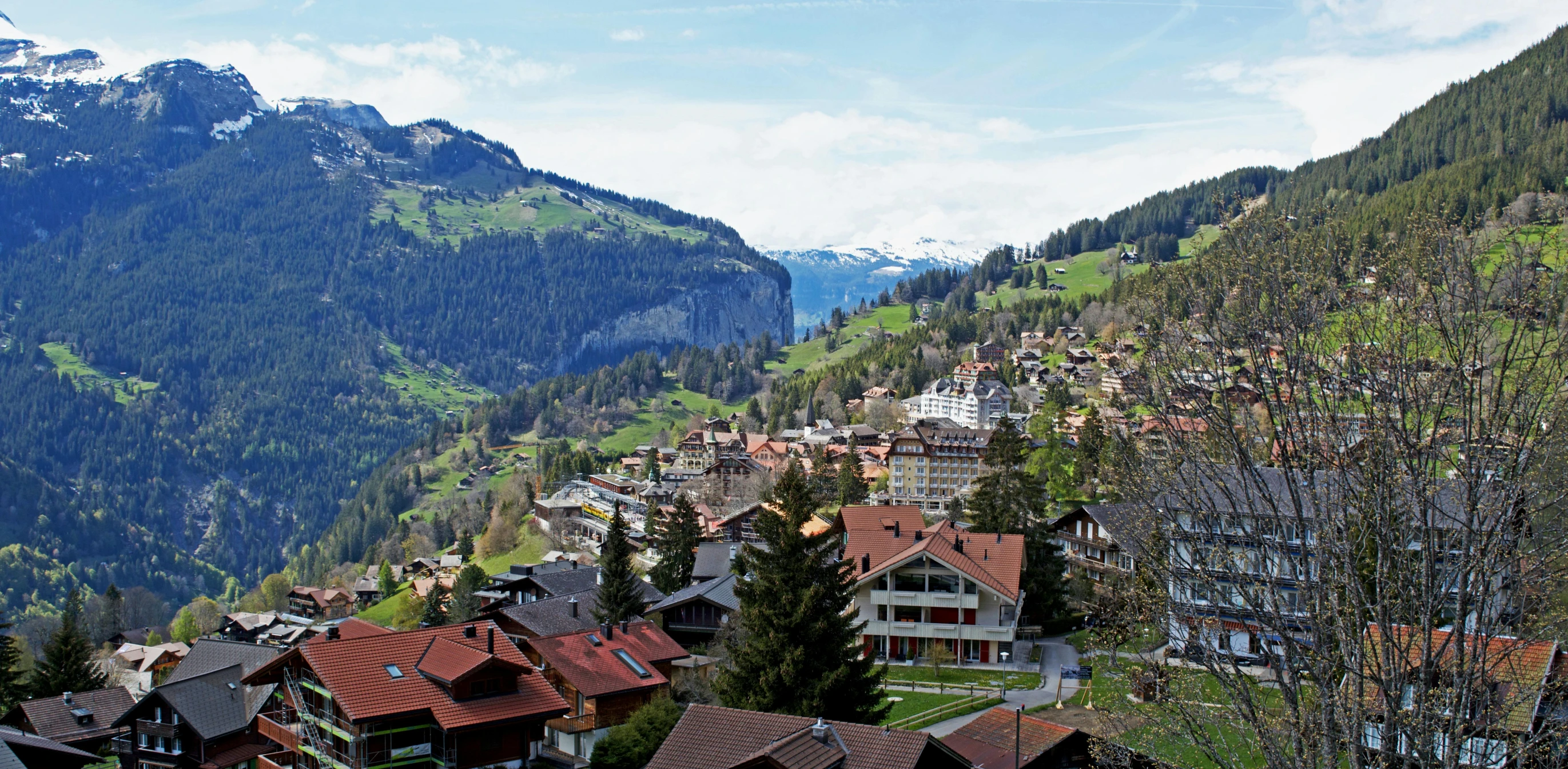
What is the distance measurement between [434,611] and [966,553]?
35.6 meters

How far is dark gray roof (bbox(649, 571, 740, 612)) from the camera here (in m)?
51.5

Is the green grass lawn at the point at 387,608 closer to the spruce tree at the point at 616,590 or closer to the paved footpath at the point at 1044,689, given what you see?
the spruce tree at the point at 616,590

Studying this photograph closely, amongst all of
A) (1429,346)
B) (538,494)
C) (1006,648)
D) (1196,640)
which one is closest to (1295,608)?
(1196,640)

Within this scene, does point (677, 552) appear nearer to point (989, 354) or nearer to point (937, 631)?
point (937, 631)

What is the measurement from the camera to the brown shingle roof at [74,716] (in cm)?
4478

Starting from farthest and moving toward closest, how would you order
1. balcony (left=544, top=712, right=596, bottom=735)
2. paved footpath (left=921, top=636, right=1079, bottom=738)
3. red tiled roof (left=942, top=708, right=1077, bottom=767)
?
balcony (left=544, top=712, right=596, bottom=735) < paved footpath (left=921, top=636, right=1079, bottom=738) < red tiled roof (left=942, top=708, right=1077, bottom=767)

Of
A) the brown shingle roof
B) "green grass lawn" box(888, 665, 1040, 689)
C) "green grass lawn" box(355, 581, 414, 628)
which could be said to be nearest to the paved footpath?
"green grass lawn" box(888, 665, 1040, 689)

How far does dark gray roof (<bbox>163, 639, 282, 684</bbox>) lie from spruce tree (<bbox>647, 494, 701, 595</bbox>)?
20.8 metres

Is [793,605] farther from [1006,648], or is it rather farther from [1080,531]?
[1080,531]

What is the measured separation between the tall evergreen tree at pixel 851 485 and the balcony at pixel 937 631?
30.6m

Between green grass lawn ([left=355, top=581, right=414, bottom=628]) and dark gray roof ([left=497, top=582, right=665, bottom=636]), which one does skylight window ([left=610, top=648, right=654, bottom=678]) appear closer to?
dark gray roof ([left=497, top=582, right=665, bottom=636])

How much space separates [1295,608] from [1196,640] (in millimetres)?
2898

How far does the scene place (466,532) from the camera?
111562 mm

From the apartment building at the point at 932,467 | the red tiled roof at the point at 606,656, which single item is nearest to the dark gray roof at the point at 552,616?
the red tiled roof at the point at 606,656
